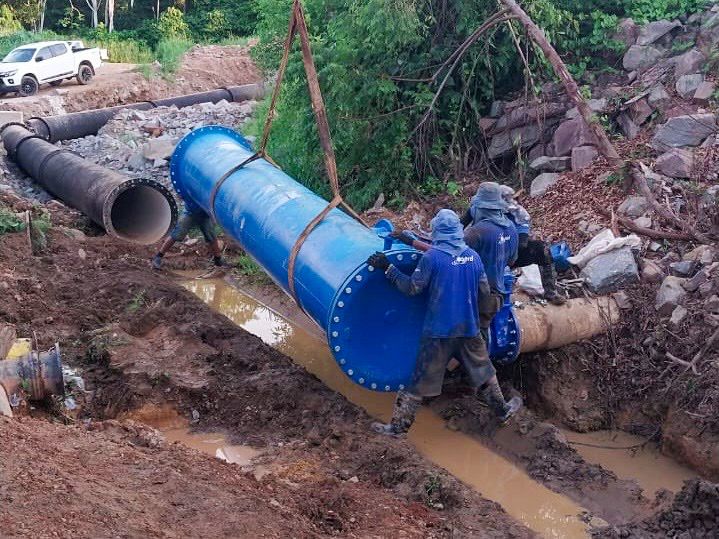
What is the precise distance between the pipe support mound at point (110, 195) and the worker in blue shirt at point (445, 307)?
239 inches

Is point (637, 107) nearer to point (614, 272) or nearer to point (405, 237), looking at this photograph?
point (614, 272)

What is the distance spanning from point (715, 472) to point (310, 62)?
4613mm

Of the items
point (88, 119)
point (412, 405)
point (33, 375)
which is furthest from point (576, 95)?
point (88, 119)

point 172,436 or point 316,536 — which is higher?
point 316,536

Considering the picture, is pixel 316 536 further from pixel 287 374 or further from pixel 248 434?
pixel 287 374

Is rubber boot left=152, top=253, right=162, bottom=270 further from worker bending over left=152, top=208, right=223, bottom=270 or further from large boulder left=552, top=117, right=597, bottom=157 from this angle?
large boulder left=552, top=117, right=597, bottom=157

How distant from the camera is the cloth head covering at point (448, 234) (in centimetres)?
580

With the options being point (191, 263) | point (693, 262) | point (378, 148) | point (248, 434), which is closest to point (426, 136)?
point (378, 148)

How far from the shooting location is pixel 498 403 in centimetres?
641

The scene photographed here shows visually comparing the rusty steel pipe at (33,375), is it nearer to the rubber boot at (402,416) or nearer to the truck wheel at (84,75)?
the rubber boot at (402,416)

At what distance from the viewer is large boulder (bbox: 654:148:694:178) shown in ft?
26.9

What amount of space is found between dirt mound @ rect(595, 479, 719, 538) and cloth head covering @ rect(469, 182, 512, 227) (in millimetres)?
2314

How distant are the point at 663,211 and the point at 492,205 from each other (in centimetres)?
236

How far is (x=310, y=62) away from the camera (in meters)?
7.05
